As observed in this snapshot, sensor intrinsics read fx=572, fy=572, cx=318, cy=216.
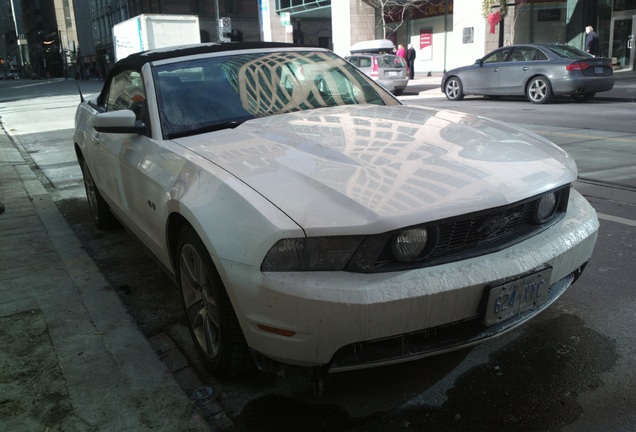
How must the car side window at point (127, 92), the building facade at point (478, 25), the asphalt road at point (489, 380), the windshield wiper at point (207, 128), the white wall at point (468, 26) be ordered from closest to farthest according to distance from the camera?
the asphalt road at point (489, 380) < the windshield wiper at point (207, 128) < the car side window at point (127, 92) < the building facade at point (478, 25) < the white wall at point (468, 26)

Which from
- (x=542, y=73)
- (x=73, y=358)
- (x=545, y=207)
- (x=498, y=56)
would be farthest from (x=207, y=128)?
(x=498, y=56)

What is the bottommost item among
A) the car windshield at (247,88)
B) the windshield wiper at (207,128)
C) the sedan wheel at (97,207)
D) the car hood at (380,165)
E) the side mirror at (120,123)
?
the sedan wheel at (97,207)

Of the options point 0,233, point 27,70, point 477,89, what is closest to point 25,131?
point 0,233

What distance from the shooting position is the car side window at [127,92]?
377 cm

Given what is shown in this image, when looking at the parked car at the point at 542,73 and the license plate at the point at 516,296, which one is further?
the parked car at the point at 542,73

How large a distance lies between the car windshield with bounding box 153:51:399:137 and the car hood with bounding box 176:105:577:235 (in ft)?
0.64

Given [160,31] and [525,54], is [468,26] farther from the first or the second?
[160,31]

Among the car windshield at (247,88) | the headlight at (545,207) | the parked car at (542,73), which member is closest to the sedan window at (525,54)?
the parked car at (542,73)

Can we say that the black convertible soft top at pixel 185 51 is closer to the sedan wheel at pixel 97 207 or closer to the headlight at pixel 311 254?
the sedan wheel at pixel 97 207

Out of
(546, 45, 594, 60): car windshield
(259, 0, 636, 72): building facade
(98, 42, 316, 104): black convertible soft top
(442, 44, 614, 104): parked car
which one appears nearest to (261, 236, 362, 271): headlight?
(98, 42, 316, 104): black convertible soft top

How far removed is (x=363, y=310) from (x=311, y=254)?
28cm

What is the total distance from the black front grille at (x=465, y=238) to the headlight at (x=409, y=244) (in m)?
0.02

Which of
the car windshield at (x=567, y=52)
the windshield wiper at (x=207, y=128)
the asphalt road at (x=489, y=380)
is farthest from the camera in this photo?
the car windshield at (x=567, y=52)

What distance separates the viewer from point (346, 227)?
209 centimetres
